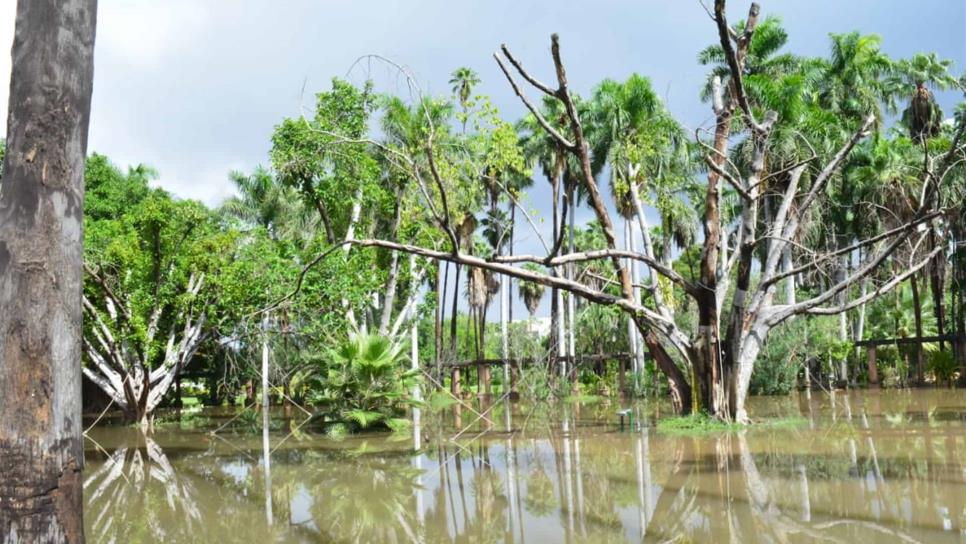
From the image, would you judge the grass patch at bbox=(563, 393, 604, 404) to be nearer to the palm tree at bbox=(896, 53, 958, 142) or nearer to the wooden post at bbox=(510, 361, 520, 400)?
the wooden post at bbox=(510, 361, 520, 400)

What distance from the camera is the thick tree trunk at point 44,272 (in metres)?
3.59

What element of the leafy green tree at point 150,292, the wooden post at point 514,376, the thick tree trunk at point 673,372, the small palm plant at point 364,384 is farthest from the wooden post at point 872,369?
the leafy green tree at point 150,292

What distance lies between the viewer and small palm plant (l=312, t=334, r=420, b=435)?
57.9 ft

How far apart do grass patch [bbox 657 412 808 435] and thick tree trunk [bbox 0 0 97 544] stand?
1223 centimetres

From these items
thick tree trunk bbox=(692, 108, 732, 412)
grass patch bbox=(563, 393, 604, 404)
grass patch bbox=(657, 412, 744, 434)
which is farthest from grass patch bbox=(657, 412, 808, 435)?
grass patch bbox=(563, 393, 604, 404)

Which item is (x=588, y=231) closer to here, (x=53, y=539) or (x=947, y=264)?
(x=947, y=264)

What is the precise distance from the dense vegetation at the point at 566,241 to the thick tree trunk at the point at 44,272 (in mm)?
4993

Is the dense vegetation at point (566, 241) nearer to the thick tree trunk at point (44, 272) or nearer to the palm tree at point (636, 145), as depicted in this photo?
the palm tree at point (636, 145)

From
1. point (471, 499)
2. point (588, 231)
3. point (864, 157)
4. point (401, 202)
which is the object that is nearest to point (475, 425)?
point (401, 202)

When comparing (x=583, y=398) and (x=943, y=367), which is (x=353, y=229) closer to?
(x=583, y=398)

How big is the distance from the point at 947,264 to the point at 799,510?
28313mm

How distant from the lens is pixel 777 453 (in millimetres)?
11383

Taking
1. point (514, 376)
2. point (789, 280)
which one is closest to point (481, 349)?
point (514, 376)

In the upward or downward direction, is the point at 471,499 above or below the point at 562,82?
below
